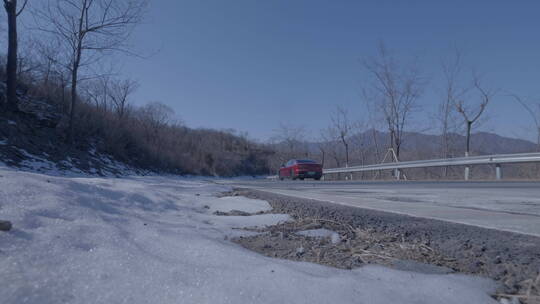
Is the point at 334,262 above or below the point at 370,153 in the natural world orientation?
below

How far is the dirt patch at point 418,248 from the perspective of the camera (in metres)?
1.35

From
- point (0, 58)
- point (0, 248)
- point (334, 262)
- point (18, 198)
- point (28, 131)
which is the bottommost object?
point (334, 262)

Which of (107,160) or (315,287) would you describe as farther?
(107,160)

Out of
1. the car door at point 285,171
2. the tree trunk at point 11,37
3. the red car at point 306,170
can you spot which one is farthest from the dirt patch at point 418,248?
the car door at point 285,171

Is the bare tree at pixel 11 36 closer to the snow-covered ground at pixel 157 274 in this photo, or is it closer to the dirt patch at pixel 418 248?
the snow-covered ground at pixel 157 274

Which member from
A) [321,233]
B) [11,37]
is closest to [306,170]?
[11,37]

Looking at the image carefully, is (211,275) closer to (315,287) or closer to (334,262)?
(315,287)

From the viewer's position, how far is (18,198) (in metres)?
1.92

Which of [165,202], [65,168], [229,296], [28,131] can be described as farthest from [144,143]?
[229,296]

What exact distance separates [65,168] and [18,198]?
26.2 feet

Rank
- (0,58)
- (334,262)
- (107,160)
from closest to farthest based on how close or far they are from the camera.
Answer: (334,262) → (107,160) → (0,58)

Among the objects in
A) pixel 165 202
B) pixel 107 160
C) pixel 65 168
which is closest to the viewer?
pixel 165 202

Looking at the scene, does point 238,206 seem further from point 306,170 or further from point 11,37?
point 306,170

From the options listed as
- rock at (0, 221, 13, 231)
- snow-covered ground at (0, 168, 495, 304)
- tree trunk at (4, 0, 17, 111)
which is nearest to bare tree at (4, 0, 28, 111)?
tree trunk at (4, 0, 17, 111)
